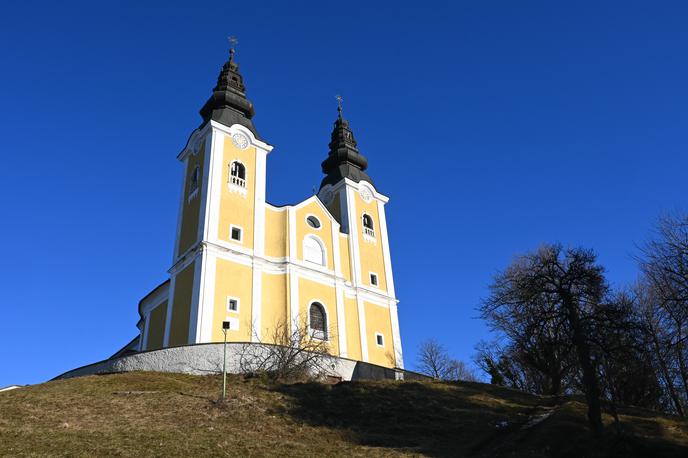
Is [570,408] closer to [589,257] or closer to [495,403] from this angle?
[495,403]

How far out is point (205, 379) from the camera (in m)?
23.4

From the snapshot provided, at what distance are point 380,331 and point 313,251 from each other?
6.41 meters

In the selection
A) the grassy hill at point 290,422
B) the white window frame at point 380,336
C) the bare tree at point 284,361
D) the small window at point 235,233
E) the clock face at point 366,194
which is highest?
the clock face at point 366,194

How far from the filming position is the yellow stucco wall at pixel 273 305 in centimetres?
3100

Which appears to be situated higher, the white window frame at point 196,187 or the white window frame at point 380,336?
the white window frame at point 196,187

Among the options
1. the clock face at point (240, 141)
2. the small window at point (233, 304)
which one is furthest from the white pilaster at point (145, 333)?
the clock face at point (240, 141)

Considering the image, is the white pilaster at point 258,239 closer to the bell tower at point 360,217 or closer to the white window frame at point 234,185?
the white window frame at point 234,185

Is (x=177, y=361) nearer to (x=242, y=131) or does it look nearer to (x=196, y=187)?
(x=196, y=187)

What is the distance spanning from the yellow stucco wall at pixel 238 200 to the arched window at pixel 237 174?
0.63 ft

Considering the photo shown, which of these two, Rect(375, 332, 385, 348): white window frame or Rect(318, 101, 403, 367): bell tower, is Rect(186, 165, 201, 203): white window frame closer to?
Rect(318, 101, 403, 367): bell tower

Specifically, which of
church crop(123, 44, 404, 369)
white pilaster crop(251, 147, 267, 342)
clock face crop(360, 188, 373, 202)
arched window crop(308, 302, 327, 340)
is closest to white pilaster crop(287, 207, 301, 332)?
church crop(123, 44, 404, 369)

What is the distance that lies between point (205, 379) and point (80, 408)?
6146mm

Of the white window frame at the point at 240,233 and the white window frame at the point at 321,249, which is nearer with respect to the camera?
the white window frame at the point at 240,233

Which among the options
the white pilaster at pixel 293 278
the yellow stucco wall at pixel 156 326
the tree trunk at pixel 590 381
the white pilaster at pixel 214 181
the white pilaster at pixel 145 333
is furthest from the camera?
the white pilaster at pixel 145 333
